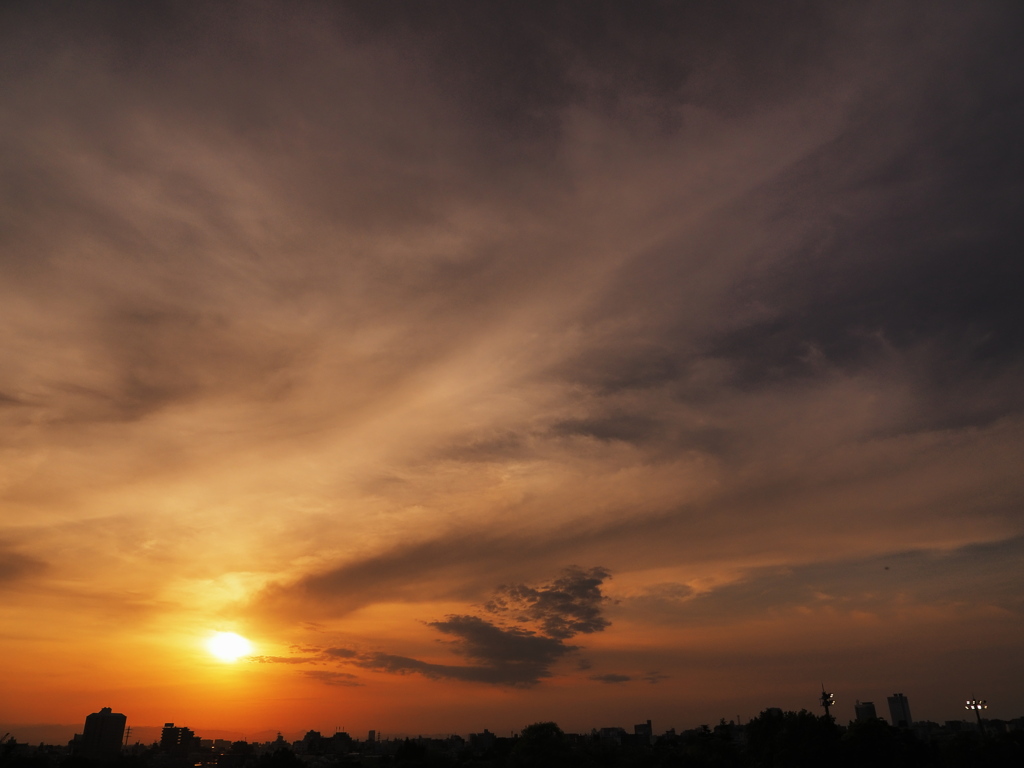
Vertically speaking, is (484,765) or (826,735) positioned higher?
(826,735)

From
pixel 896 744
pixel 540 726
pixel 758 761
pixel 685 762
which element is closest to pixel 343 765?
pixel 540 726

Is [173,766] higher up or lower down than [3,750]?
lower down

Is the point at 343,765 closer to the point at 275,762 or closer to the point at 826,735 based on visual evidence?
the point at 275,762

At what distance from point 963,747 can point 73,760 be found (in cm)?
15568

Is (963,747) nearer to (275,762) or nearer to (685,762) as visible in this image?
(685,762)

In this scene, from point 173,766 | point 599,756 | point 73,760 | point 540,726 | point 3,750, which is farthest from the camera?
point 173,766

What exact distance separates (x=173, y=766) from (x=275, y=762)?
80280 millimetres

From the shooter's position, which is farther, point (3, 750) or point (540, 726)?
point (540, 726)

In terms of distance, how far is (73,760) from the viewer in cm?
10406

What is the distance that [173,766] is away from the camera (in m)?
165

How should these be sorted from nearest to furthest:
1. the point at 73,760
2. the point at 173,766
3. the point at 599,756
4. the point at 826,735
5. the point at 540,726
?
the point at 826,735, the point at 73,760, the point at 599,756, the point at 540,726, the point at 173,766

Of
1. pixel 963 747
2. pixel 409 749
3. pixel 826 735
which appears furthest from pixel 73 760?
pixel 963 747

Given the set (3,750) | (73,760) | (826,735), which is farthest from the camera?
(3,750)

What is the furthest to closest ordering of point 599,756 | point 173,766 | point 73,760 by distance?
point 173,766 → point 599,756 → point 73,760
